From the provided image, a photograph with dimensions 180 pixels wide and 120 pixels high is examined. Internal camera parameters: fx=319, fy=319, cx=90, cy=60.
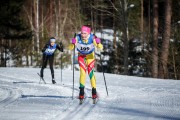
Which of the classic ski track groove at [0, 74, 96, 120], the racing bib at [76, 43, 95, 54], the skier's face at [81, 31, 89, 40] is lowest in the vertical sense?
the classic ski track groove at [0, 74, 96, 120]

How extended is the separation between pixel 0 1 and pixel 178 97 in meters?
24.0

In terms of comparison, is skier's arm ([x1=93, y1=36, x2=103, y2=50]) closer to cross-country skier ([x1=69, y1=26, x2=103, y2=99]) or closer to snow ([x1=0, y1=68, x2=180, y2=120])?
cross-country skier ([x1=69, y1=26, x2=103, y2=99])

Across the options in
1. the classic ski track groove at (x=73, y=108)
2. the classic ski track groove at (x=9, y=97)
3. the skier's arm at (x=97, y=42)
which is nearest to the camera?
the classic ski track groove at (x=73, y=108)

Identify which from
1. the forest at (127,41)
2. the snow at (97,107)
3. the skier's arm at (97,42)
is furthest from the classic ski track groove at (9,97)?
the forest at (127,41)

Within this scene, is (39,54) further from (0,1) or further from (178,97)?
(178,97)

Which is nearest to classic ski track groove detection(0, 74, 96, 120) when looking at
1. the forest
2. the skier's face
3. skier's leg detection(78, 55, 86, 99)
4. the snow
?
the snow

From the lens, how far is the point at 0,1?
28.9m

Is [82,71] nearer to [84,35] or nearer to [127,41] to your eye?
[84,35]

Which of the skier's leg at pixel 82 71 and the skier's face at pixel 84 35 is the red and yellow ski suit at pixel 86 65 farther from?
the skier's face at pixel 84 35

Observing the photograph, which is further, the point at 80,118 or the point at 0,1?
the point at 0,1

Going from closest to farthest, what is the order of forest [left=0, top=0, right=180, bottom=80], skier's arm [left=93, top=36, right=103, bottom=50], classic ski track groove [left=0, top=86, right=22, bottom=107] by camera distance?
classic ski track groove [left=0, top=86, right=22, bottom=107]
skier's arm [left=93, top=36, right=103, bottom=50]
forest [left=0, top=0, right=180, bottom=80]

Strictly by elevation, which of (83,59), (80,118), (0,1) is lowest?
(80,118)

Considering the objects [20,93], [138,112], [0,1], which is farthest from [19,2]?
[138,112]

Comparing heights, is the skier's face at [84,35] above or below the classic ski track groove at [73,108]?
above
